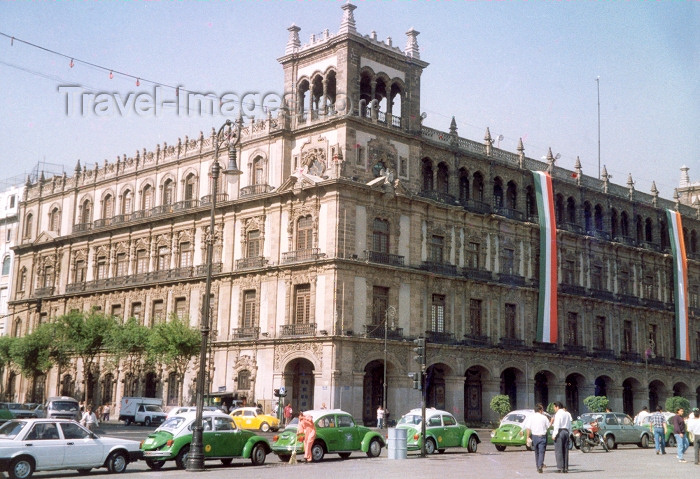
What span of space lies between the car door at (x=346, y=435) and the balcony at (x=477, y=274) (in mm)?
24622

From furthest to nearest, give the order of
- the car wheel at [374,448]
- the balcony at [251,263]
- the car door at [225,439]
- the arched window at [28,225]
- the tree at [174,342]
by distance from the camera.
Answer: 1. the arched window at [28,225]
2. the tree at [174,342]
3. the balcony at [251,263]
4. the car wheel at [374,448]
5. the car door at [225,439]

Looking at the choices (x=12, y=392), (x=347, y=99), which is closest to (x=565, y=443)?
(x=347, y=99)

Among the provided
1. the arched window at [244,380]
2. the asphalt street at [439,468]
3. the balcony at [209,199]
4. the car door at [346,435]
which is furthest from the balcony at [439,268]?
the car door at [346,435]

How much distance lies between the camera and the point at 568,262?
198 feet

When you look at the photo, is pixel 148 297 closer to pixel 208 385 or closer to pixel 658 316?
pixel 208 385

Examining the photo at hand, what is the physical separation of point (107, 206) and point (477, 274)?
27.5m

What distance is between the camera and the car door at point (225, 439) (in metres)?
25.8

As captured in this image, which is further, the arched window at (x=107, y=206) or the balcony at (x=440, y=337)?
the arched window at (x=107, y=206)

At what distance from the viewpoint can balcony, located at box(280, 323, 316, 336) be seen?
153 ft

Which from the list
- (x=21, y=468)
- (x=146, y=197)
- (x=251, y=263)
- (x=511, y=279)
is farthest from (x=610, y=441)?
(x=146, y=197)

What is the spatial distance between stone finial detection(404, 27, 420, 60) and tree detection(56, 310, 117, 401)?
24.8 meters

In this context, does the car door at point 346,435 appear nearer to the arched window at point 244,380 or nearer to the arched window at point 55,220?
the arched window at point 244,380

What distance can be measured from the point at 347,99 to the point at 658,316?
3222 centimetres

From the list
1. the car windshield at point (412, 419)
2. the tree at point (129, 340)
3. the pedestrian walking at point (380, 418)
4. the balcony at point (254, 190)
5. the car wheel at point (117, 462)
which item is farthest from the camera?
the tree at point (129, 340)
